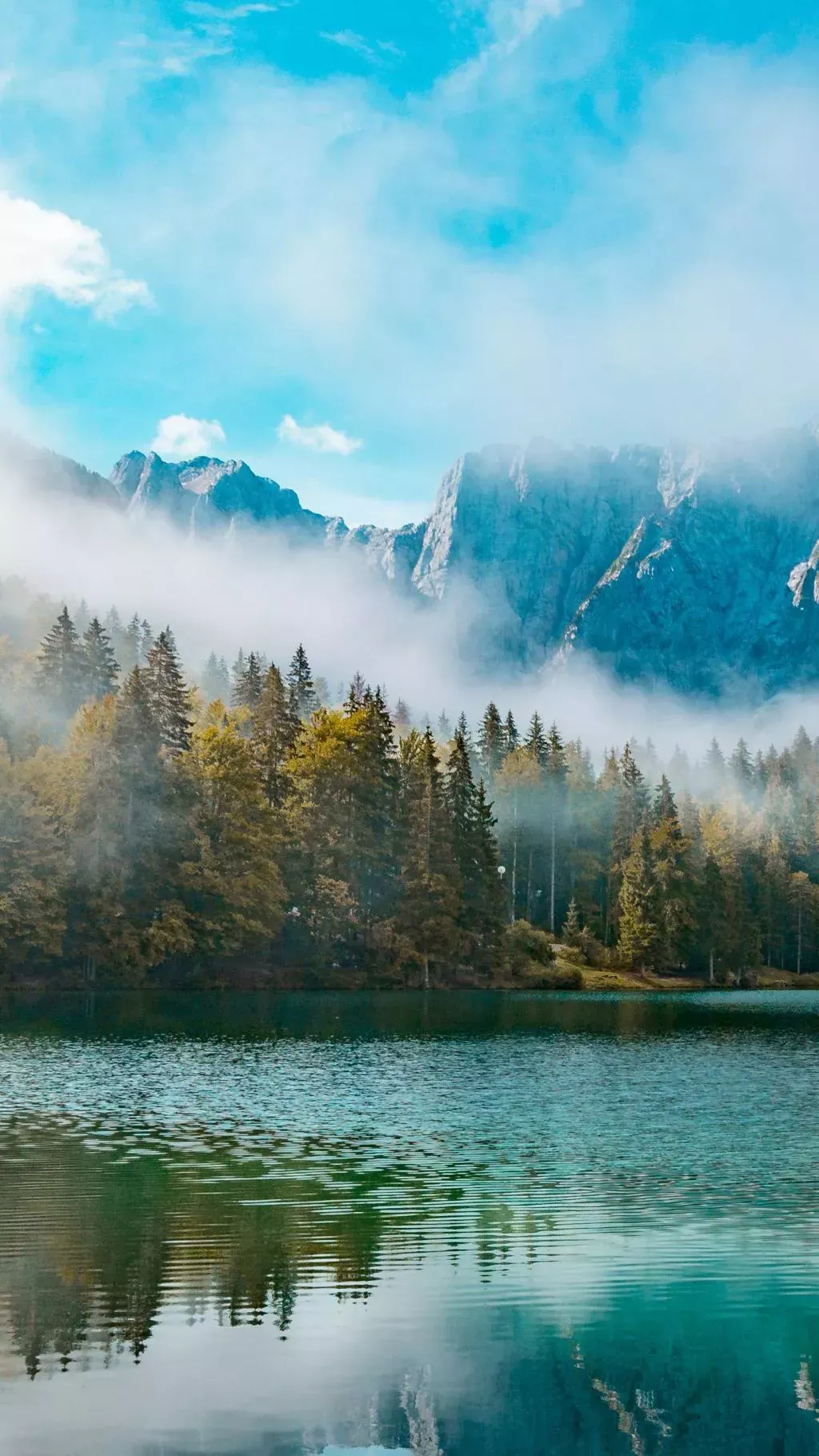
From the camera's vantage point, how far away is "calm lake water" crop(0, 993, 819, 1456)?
12664 mm

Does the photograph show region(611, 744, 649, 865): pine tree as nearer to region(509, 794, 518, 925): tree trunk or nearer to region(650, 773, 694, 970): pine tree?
region(650, 773, 694, 970): pine tree

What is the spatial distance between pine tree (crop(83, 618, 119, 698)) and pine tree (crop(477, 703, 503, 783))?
62.0 metres

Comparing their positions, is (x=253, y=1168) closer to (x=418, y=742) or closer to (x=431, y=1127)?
(x=431, y=1127)

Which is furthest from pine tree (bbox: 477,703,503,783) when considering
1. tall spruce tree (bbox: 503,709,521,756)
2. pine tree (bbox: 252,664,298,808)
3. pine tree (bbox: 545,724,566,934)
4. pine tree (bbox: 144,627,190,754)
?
pine tree (bbox: 144,627,190,754)

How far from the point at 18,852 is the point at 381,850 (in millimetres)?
38143

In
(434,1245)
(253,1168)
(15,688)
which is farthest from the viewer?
(15,688)

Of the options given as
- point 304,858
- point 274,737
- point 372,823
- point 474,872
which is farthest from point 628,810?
point 304,858

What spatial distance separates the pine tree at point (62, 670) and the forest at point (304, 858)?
0.27 metres

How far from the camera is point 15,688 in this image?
106812 mm

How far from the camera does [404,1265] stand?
18766 mm

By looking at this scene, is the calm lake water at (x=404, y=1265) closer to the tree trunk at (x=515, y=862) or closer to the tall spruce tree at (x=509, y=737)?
the tree trunk at (x=515, y=862)

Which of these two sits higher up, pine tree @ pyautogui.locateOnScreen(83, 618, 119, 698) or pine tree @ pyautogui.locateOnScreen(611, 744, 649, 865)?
pine tree @ pyautogui.locateOnScreen(83, 618, 119, 698)

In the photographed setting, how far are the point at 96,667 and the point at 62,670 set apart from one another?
528 centimetres

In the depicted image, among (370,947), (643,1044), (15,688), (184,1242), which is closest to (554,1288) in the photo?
(184,1242)
